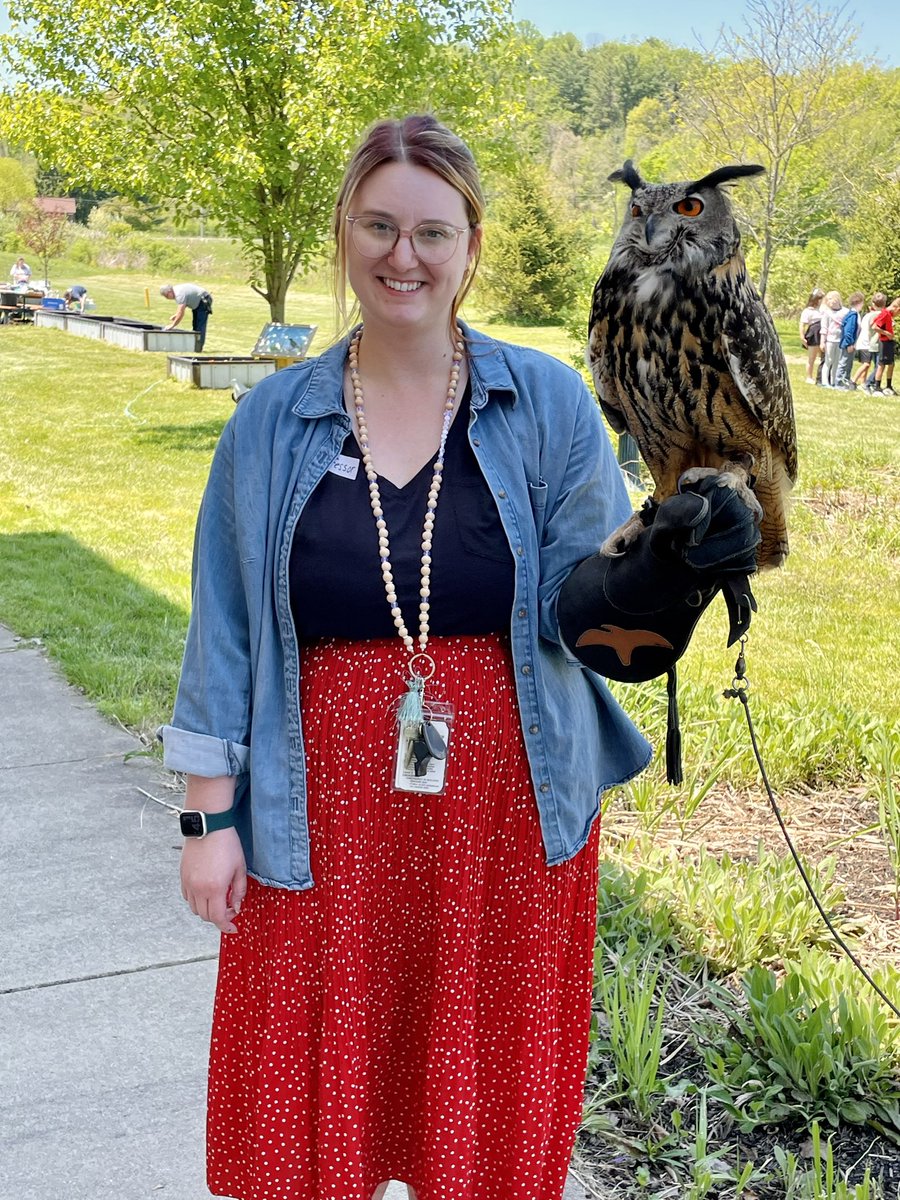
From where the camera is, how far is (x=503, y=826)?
182 centimetres

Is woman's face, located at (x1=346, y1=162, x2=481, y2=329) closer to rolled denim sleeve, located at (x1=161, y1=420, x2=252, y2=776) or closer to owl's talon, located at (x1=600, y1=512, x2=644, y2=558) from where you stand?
rolled denim sleeve, located at (x1=161, y1=420, x2=252, y2=776)

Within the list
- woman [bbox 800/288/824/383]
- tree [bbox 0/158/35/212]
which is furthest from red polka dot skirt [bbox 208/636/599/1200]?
tree [bbox 0/158/35/212]

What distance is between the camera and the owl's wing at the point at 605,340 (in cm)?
190

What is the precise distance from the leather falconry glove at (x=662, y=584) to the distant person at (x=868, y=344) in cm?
1726

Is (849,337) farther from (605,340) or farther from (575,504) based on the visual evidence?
(575,504)

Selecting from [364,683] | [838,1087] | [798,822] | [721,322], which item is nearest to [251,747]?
[364,683]

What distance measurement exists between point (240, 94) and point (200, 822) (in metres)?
9.98

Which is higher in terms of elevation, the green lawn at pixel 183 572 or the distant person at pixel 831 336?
the distant person at pixel 831 336

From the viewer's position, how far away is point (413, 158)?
5.57 feet

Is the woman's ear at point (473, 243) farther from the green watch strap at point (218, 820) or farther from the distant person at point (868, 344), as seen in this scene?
the distant person at point (868, 344)

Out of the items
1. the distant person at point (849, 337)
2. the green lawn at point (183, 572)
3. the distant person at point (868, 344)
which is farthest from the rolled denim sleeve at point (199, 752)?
the distant person at point (868, 344)

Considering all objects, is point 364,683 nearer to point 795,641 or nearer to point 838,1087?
point 838,1087

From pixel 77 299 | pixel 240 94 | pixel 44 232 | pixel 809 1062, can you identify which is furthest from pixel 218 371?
pixel 44 232

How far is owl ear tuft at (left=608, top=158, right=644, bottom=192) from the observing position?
1972 mm
